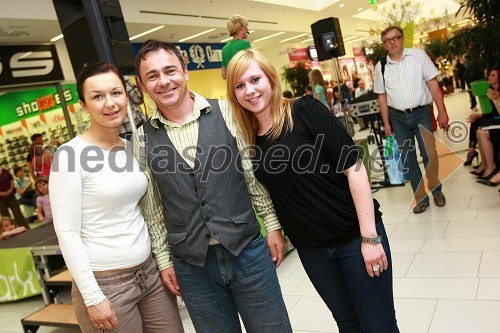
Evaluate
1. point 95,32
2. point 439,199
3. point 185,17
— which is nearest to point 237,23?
point 95,32

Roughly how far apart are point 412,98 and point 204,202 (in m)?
3.14

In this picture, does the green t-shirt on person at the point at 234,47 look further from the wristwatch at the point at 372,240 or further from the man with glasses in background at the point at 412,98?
the wristwatch at the point at 372,240

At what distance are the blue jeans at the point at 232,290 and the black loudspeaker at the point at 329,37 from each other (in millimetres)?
A: 4913

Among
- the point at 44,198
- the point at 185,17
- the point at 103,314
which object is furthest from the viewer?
the point at 185,17

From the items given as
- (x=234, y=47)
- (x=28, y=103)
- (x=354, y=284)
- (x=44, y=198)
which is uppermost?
(x=28, y=103)

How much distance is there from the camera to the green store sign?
26.3 ft

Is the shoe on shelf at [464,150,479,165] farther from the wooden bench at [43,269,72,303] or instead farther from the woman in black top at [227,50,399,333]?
the wooden bench at [43,269,72,303]

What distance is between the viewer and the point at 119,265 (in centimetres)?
155

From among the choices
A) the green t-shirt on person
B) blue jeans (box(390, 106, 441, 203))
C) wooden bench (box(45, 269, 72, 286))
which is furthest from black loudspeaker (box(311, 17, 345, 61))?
wooden bench (box(45, 269, 72, 286))

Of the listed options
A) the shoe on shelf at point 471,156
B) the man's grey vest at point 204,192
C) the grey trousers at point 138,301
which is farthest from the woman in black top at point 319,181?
the shoe on shelf at point 471,156

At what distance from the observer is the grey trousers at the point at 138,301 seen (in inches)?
60.8

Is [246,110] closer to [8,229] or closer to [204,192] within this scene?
[204,192]

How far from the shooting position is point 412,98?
13.2 ft

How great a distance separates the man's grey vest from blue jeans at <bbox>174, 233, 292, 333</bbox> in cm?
4
